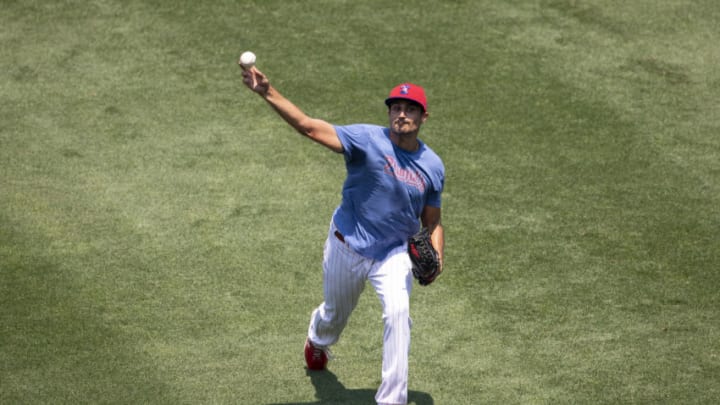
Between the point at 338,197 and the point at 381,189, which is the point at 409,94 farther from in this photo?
the point at 338,197

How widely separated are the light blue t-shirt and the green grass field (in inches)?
48.3

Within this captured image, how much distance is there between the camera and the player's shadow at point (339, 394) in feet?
24.0

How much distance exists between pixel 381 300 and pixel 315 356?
3.00 ft

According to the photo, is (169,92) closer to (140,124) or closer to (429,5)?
(140,124)

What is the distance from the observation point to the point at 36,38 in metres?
12.0

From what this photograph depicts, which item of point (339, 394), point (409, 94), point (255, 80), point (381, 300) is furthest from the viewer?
point (339, 394)

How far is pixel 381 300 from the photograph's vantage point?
686cm

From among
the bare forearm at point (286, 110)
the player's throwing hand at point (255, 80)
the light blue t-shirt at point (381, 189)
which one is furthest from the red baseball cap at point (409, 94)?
the player's throwing hand at point (255, 80)

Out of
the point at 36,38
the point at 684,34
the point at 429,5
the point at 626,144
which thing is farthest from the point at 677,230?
the point at 36,38

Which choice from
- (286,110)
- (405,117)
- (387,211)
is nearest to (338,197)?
(387,211)

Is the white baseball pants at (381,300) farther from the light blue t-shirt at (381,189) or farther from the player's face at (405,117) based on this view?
the player's face at (405,117)

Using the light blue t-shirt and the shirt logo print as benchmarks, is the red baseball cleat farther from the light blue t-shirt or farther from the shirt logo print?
the shirt logo print

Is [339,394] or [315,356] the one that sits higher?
[315,356]

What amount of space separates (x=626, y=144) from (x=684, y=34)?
2.59 m
